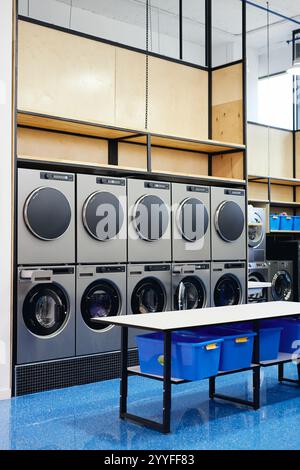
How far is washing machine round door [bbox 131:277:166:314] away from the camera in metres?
5.91

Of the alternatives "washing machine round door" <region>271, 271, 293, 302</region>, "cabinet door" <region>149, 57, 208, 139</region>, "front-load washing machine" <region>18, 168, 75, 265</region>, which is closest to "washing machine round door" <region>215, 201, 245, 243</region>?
"cabinet door" <region>149, 57, 208, 139</region>

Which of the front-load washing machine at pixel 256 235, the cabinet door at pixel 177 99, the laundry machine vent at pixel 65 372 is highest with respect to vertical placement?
the cabinet door at pixel 177 99

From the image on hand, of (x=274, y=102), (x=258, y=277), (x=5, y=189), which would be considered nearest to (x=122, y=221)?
(x=5, y=189)

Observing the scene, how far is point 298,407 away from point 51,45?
3.97 meters

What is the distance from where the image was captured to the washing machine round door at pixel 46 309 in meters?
5.11

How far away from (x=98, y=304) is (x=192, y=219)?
1413mm

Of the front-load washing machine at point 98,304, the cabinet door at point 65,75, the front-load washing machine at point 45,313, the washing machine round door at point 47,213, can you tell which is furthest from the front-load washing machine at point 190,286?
the cabinet door at point 65,75

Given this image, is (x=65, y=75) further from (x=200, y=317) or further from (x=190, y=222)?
(x=200, y=317)

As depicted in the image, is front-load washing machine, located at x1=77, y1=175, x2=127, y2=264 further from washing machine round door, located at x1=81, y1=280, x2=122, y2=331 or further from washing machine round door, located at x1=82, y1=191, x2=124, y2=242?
washing machine round door, located at x1=81, y1=280, x2=122, y2=331

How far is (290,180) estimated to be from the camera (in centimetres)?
940

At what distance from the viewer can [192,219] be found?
20.7 ft

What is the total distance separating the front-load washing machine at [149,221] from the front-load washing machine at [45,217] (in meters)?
0.69

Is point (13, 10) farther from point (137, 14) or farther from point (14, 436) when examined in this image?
point (137, 14)

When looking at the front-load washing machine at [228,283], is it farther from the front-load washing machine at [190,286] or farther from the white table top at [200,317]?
the white table top at [200,317]
